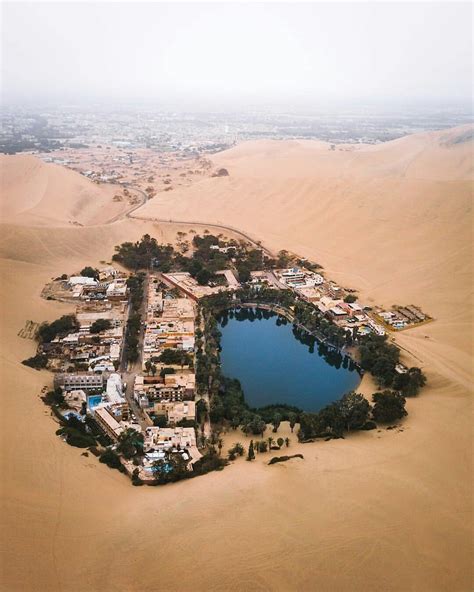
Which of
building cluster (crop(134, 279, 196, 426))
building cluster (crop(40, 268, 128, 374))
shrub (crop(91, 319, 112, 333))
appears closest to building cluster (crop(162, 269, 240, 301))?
building cluster (crop(134, 279, 196, 426))

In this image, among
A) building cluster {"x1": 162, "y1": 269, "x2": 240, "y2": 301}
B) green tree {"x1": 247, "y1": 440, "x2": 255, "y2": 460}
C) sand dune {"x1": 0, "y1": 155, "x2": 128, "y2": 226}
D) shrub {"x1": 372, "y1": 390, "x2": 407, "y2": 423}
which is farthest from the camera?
sand dune {"x1": 0, "y1": 155, "x2": 128, "y2": 226}

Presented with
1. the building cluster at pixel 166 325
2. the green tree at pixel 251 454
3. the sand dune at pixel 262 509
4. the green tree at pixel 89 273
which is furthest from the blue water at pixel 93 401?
the green tree at pixel 89 273

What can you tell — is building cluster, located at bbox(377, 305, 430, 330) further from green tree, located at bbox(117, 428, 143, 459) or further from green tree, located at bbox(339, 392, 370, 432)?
green tree, located at bbox(117, 428, 143, 459)

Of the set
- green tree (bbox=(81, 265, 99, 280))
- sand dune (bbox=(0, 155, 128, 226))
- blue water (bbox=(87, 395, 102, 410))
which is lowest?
blue water (bbox=(87, 395, 102, 410))

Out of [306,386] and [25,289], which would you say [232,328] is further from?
[25,289]

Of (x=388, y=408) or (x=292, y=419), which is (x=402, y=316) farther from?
(x=292, y=419)

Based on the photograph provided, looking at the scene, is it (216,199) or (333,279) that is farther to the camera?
(216,199)

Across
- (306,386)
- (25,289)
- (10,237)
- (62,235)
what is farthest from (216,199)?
(306,386)
